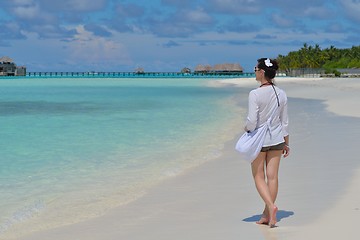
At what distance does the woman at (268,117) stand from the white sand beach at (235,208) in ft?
1.64

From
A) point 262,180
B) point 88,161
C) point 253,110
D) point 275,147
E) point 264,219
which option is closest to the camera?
point 253,110

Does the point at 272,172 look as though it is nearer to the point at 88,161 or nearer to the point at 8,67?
the point at 88,161

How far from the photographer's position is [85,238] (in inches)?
218

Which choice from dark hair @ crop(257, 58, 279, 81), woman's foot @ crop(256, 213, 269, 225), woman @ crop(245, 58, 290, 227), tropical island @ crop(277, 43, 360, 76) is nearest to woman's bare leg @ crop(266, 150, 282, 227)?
woman @ crop(245, 58, 290, 227)

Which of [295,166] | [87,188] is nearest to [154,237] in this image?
[87,188]

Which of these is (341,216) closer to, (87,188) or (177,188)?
(177,188)

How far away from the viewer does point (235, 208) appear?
6.46 metres

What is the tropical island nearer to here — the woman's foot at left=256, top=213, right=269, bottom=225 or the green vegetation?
the green vegetation

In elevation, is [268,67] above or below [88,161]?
above

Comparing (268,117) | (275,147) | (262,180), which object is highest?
(268,117)

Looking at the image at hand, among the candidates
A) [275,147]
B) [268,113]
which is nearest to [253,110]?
[268,113]

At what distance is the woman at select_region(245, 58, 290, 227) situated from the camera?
5.23 metres

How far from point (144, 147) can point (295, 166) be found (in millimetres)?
5261

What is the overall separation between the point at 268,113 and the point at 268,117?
0.04 meters
